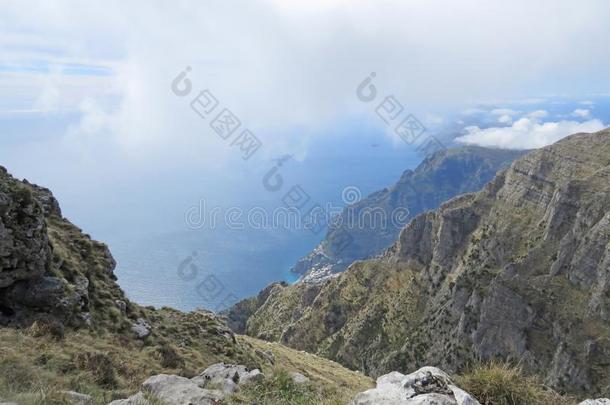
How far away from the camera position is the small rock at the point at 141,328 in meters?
19.4

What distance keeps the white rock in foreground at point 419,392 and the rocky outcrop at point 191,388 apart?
3.49 m

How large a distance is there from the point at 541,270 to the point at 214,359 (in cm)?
7836

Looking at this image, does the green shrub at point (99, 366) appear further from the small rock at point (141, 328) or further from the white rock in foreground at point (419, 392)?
the small rock at point (141, 328)

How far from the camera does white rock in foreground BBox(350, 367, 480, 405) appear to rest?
297 inches

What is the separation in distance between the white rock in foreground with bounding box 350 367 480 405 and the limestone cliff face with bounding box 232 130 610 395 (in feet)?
166

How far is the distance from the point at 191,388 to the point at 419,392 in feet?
17.4

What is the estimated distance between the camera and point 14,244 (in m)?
16.4

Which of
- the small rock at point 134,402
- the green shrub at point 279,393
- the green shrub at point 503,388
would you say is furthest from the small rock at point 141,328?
the green shrub at point 503,388

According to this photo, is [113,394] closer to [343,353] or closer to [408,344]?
[408,344]

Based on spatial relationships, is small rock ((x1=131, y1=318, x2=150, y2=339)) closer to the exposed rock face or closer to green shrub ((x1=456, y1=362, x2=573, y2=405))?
the exposed rock face

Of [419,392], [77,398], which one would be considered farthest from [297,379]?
[77,398]

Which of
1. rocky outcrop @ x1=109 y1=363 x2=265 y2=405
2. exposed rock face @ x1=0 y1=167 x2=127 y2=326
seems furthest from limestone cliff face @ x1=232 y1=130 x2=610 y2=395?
rocky outcrop @ x1=109 y1=363 x2=265 y2=405

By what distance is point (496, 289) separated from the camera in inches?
3334

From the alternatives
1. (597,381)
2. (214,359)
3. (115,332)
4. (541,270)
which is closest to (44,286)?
(115,332)
